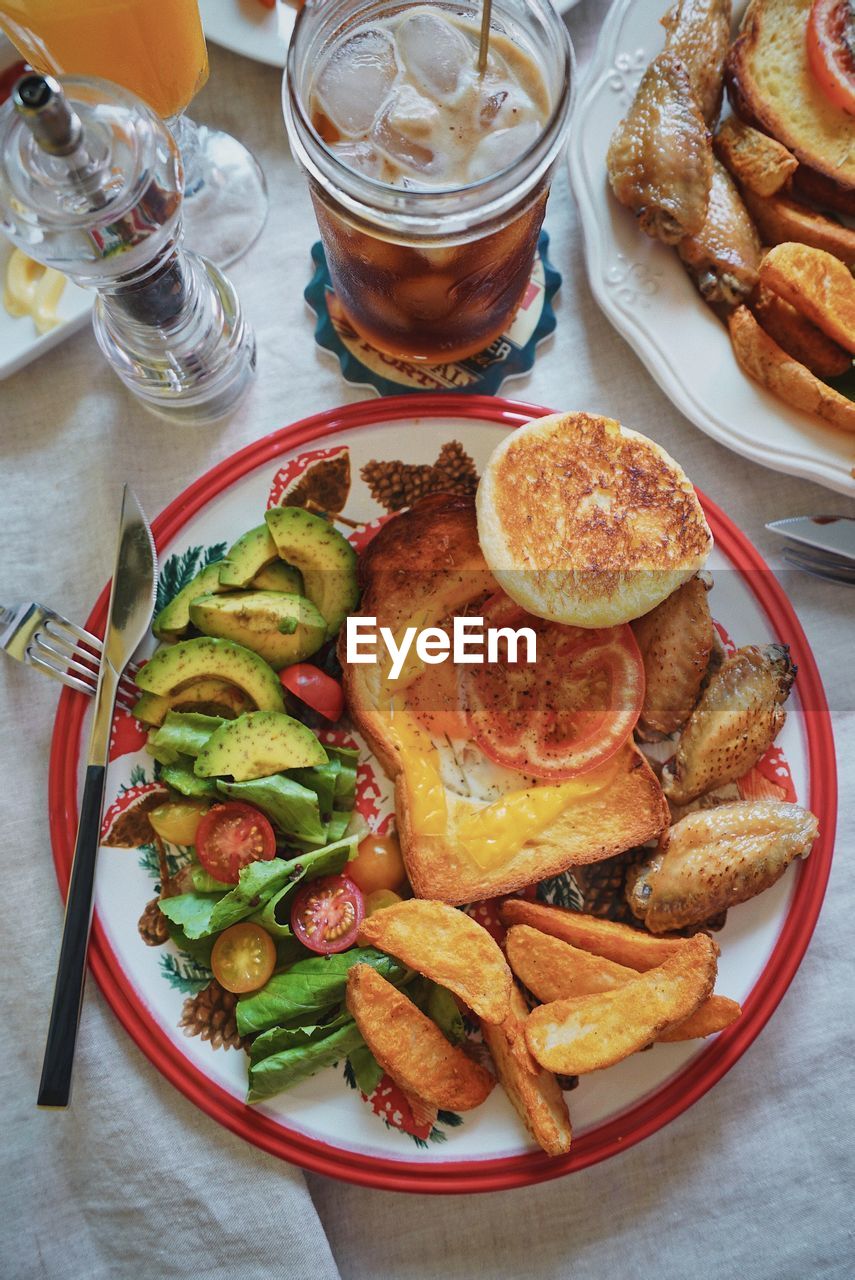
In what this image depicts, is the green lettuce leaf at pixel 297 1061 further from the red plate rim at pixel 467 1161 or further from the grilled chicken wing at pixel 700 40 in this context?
the grilled chicken wing at pixel 700 40

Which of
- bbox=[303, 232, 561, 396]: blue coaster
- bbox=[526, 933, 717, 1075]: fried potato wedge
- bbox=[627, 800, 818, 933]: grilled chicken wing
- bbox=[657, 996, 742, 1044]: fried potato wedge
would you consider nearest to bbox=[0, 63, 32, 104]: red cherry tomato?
bbox=[303, 232, 561, 396]: blue coaster

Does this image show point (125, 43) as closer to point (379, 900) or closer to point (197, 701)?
point (197, 701)

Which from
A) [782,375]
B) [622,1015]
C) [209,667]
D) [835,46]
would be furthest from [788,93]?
[622,1015]

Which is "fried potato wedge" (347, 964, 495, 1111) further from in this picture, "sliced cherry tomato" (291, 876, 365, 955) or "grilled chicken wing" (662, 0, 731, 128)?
"grilled chicken wing" (662, 0, 731, 128)

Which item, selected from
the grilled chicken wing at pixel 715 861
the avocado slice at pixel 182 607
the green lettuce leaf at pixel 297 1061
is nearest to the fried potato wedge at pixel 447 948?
the green lettuce leaf at pixel 297 1061

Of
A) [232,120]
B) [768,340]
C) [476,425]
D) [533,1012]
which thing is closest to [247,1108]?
[533,1012]
